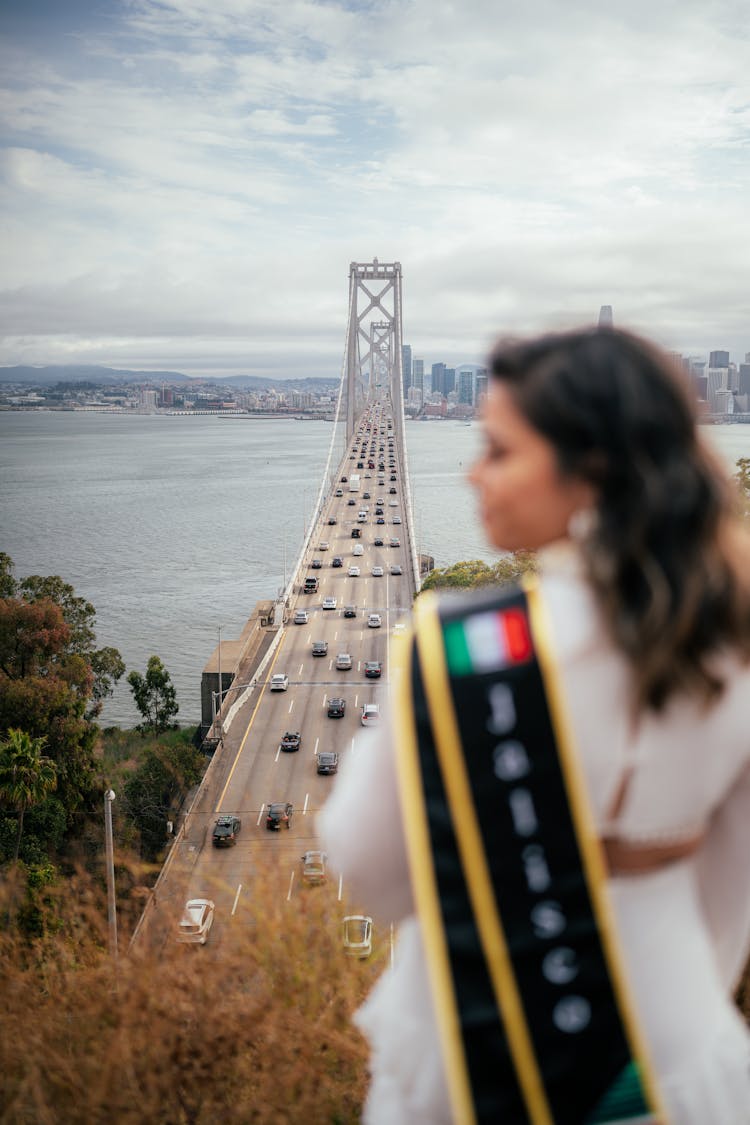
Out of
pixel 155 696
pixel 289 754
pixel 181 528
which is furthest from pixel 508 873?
pixel 181 528

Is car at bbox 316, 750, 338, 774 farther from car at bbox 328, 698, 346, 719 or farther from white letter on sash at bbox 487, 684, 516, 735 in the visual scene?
white letter on sash at bbox 487, 684, 516, 735

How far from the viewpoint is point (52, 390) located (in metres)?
165

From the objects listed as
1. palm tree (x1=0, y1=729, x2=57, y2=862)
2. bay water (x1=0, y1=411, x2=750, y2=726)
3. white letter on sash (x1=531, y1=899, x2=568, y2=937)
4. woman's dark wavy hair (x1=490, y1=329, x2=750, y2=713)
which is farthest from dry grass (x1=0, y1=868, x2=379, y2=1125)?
palm tree (x1=0, y1=729, x2=57, y2=862)

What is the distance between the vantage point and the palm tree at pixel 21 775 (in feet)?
48.6

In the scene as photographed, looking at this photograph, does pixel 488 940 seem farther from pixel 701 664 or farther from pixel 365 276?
pixel 365 276

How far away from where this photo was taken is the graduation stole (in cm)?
91

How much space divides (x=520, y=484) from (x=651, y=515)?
0.48 feet

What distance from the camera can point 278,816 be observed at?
46.0ft

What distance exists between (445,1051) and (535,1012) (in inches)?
4.4

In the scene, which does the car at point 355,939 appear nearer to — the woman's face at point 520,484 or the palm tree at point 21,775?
the woman's face at point 520,484

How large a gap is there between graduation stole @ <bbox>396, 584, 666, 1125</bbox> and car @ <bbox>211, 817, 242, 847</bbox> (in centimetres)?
→ 1253

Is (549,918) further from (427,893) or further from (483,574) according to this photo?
(483,574)

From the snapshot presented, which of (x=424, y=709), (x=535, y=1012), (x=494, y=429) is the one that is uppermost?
(x=494, y=429)

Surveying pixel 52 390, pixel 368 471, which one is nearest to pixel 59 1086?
pixel 368 471
